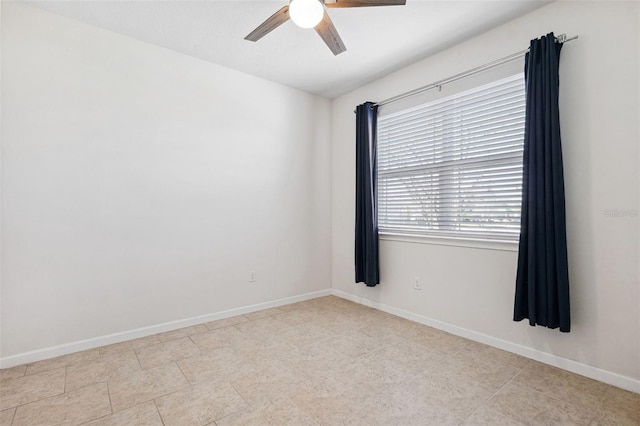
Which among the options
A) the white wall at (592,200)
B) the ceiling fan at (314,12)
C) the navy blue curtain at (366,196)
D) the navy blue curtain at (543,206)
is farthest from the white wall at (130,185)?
the navy blue curtain at (543,206)

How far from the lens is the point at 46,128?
8.06 feet

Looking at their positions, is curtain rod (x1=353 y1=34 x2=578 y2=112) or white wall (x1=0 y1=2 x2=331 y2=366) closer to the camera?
curtain rod (x1=353 y1=34 x2=578 y2=112)

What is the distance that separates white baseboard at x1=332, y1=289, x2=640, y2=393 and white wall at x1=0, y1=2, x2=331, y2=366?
1573mm

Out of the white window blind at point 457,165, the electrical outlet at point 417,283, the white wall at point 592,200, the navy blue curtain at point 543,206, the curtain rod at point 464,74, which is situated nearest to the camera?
the white wall at point 592,200

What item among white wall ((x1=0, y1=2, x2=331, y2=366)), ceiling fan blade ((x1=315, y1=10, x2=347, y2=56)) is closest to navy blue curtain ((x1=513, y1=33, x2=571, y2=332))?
ceiling fan blade ((x1=315, y1=10, x2=347, y2=56))

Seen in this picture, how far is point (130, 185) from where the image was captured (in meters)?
2.83

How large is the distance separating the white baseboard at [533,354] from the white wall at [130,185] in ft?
5.16

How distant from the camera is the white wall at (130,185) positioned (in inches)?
93.9

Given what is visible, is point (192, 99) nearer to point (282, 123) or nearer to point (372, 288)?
point (282, 123)

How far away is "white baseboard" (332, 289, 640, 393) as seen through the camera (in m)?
2.02

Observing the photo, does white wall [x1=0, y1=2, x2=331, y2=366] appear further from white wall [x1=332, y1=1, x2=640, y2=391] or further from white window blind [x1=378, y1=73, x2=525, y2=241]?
white wall [x1=332, y1=1, x2=640, y2=391]

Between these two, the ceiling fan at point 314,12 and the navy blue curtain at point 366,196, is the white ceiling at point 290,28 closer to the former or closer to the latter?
the ceiling fan at point 314,12

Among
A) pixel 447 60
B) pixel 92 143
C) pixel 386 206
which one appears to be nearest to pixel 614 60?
pixel 447 60

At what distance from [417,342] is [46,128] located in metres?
3.54
